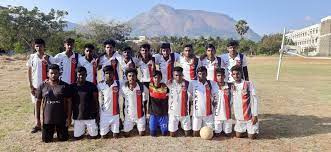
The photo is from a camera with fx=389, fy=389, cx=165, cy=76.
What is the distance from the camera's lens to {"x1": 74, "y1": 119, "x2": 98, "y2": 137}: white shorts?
24.0 feet

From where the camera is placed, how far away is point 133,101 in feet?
24.9

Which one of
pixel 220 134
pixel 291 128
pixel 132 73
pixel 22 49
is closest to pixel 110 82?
pixel 132 73

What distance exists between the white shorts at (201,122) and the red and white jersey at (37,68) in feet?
10.0

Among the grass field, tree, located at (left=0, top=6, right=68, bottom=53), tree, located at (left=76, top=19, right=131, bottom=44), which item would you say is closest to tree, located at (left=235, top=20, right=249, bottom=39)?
tree, located at (left=76, top=19, right=131, bottom=44)

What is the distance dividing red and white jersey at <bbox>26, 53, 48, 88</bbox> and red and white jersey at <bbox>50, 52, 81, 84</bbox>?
0.78ft

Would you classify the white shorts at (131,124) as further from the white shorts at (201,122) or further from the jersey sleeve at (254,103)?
→ the jersey sleeve at (254,103)

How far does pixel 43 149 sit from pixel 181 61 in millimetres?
3472

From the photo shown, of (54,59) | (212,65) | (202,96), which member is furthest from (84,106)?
(212,65)

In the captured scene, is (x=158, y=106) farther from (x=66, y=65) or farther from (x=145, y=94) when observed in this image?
(x=66, y=65)

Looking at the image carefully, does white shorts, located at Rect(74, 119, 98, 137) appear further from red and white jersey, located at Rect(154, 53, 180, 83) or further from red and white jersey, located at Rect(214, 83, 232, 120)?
red and white jersey, located at Rect(214, 83, 232, 120)

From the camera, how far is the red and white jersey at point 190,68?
834 centimetres

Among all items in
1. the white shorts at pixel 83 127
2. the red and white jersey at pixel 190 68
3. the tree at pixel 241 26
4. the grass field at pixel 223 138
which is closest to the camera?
the grass field at pixel 223 138

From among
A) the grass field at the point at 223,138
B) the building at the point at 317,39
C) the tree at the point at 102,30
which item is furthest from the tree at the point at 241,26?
the grass field at the point at 223,138

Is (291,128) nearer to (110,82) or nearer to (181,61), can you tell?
(181,61)
